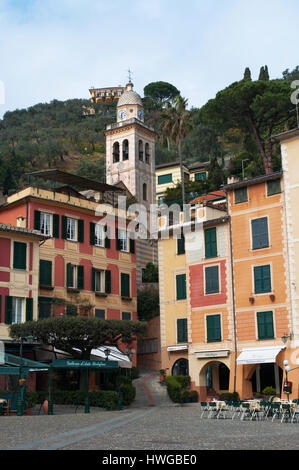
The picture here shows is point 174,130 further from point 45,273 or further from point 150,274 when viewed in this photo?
point 45,273

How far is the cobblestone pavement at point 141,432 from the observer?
16.1 m

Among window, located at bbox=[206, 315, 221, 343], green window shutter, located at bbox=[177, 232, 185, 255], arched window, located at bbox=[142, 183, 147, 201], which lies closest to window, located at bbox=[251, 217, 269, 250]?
window, located at bbox=[206, 315, 221, 343]

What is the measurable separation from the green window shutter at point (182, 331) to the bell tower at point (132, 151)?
33363 millimetres

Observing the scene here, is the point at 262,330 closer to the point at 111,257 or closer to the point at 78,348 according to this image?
the point at 78,348

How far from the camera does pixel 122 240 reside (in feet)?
146

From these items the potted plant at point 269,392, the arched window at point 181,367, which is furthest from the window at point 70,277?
the potted plant at point 269,392

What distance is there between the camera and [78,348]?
3331cm

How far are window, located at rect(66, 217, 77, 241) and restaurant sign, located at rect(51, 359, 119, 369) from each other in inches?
468

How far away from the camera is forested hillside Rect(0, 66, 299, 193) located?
4725 cm

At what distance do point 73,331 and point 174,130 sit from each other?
29.5 meters

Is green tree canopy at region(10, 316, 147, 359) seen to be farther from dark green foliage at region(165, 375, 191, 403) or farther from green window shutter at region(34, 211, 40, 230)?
green window shutter at region(34, 211, 40, 230)

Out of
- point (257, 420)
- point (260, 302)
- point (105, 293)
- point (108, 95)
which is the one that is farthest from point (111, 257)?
point (108, 95)
